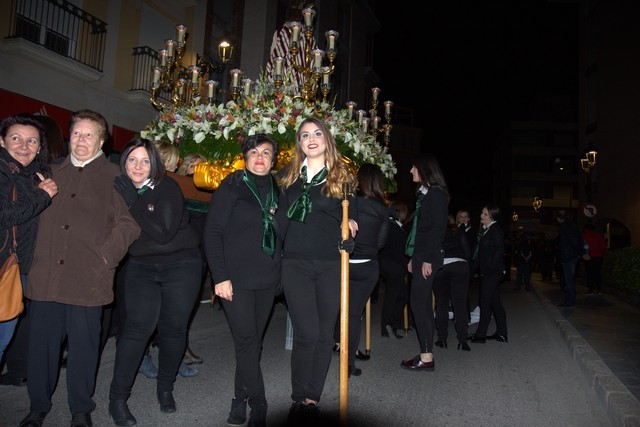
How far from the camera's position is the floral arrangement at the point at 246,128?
195 inches

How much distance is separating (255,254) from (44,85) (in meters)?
11.6

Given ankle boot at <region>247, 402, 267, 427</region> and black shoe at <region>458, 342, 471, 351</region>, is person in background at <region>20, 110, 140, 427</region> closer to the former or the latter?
ankle boot at <region>247, 402, 267, 427</region>

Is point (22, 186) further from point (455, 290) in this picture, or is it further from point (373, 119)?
point (373, 119)

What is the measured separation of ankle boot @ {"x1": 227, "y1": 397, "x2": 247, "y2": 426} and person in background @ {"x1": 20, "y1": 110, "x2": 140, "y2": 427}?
0.93 metres

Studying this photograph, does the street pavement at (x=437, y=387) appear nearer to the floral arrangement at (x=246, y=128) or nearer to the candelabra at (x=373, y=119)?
the floral arrangement at (x=246, y=128)

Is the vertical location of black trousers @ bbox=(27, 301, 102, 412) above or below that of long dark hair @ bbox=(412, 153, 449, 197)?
below

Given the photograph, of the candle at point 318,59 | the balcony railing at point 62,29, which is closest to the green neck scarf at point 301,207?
the candle at point 318,59

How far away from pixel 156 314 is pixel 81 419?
798mm

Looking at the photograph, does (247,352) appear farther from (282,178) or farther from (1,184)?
(1,184)

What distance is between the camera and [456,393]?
14.6ft

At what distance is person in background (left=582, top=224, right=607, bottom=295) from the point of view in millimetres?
12625

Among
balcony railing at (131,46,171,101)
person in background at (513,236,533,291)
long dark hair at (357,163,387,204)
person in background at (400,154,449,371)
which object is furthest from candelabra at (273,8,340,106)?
person in background at (513,236,533,291)

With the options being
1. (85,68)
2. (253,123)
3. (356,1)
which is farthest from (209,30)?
(253,123)

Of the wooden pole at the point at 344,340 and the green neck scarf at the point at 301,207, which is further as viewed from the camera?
the green neck scarf at the point at 301,207
